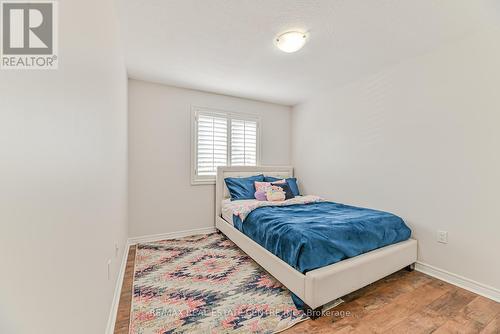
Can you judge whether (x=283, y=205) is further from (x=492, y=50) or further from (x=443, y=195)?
(x=492, y=50)

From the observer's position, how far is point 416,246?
2.33m

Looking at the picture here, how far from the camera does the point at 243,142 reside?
12.9 ft

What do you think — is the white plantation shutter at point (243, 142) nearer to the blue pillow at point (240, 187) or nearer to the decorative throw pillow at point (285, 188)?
the blue pillow at point (240, 187)

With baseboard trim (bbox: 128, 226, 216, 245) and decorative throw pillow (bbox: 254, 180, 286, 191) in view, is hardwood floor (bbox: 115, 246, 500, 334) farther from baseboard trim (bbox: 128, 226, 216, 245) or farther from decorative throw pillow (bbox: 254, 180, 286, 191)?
decorative throw pillow (bbox: 254, 180, 286, 191)

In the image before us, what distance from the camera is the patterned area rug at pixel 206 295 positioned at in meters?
1.54

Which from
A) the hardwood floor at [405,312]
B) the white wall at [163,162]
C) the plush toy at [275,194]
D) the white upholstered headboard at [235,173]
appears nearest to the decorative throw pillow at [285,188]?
the plush toy at [275,194]

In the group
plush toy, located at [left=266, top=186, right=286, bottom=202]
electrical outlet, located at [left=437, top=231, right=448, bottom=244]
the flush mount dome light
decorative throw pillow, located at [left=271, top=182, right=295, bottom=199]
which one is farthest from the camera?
decorative throw pillow, located at [left=271, top=182, right=295, bottom=199]

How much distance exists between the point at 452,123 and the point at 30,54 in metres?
3.06

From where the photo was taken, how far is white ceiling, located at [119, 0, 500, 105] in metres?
1.71

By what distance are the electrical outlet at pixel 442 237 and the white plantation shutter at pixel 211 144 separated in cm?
298

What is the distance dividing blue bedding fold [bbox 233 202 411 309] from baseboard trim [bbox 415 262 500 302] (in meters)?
0.39

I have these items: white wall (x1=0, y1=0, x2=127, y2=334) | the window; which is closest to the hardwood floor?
white wall (x1=0, y1=0, x2=127, y2=334)

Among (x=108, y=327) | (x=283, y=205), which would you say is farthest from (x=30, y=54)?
(x=283, y=205)

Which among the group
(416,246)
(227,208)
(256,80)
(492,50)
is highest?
(256,80)
